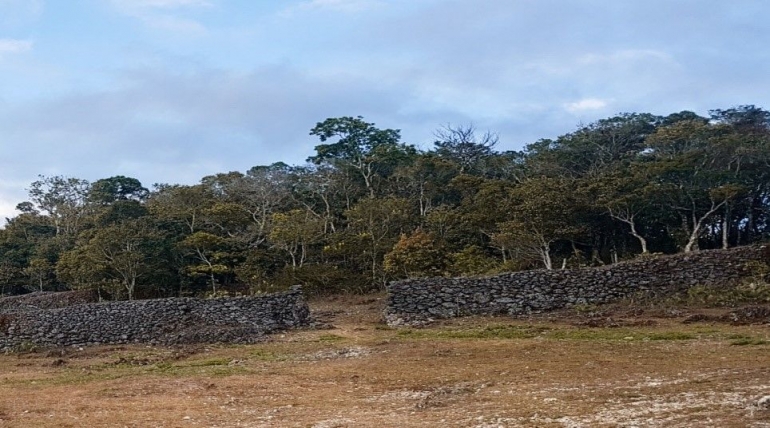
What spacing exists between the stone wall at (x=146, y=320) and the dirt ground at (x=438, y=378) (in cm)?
198

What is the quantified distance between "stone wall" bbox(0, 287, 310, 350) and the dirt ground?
1977 mm

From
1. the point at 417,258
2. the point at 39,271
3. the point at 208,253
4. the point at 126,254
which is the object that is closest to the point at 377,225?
the point at 417,258

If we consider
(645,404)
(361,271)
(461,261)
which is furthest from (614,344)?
(361,271)

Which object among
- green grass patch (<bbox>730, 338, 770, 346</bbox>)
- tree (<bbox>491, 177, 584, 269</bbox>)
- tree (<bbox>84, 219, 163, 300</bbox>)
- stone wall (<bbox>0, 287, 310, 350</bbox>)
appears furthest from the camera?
tree (<bbox>84, 219, 163, 300</bbox>)

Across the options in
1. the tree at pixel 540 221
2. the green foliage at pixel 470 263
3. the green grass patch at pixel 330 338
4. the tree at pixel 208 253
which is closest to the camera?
the green grass patch at pixel 330 338

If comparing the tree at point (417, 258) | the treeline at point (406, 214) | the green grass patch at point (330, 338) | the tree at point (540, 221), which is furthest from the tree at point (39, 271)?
the tree at point (540, 221)

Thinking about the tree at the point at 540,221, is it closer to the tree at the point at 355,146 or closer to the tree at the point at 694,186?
the tree at the point at 694,186

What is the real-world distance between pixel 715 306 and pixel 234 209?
33291 millimetres

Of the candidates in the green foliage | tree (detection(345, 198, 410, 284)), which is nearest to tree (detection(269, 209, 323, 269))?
tree (detection(345, 198, 410, 284))

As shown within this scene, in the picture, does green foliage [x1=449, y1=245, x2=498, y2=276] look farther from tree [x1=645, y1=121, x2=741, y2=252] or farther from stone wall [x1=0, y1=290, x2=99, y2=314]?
stone wall [x1=0, y1=290, x2=99, y2=314]

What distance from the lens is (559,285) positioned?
2964cm

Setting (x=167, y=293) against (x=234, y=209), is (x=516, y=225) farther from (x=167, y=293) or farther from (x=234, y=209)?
(x=167, y=293)

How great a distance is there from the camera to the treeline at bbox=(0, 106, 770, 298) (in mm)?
36719

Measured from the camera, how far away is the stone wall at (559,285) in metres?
28.4
